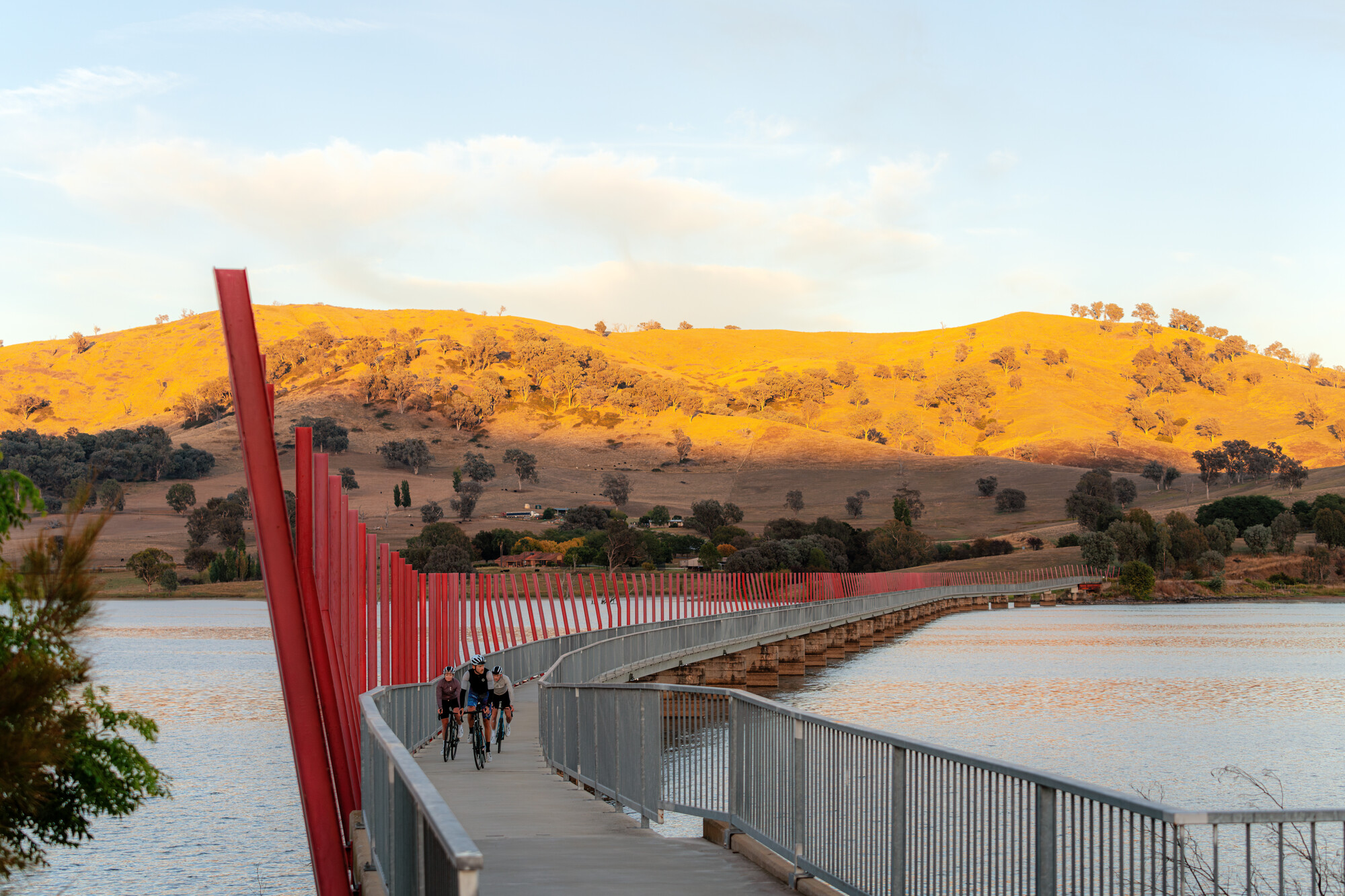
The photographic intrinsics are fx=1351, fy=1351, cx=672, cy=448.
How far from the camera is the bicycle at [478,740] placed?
1831 centimetres

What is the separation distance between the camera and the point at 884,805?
8414 mm

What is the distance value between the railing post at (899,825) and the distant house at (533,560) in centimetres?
12195

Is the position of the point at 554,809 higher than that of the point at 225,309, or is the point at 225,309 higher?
the point at 225,309

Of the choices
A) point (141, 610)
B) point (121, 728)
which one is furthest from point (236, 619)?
point (121, 728)

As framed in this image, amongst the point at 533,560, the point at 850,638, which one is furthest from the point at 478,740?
the point at 533,560

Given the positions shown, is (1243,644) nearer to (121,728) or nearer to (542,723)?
(121,728)

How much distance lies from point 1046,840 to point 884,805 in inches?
83.5

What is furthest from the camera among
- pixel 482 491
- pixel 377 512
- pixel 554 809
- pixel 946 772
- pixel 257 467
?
pixel 482 491

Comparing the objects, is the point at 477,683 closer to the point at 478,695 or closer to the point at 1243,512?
the point at 478,695

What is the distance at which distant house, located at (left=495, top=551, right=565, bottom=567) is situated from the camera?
5143 inches

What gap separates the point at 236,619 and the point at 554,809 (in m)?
115

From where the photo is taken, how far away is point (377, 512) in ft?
579

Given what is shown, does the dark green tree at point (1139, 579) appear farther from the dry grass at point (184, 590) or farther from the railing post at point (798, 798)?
the railing post at point (798, 798)

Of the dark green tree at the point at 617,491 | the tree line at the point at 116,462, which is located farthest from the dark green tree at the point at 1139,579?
the tree line at the point at 116,462
